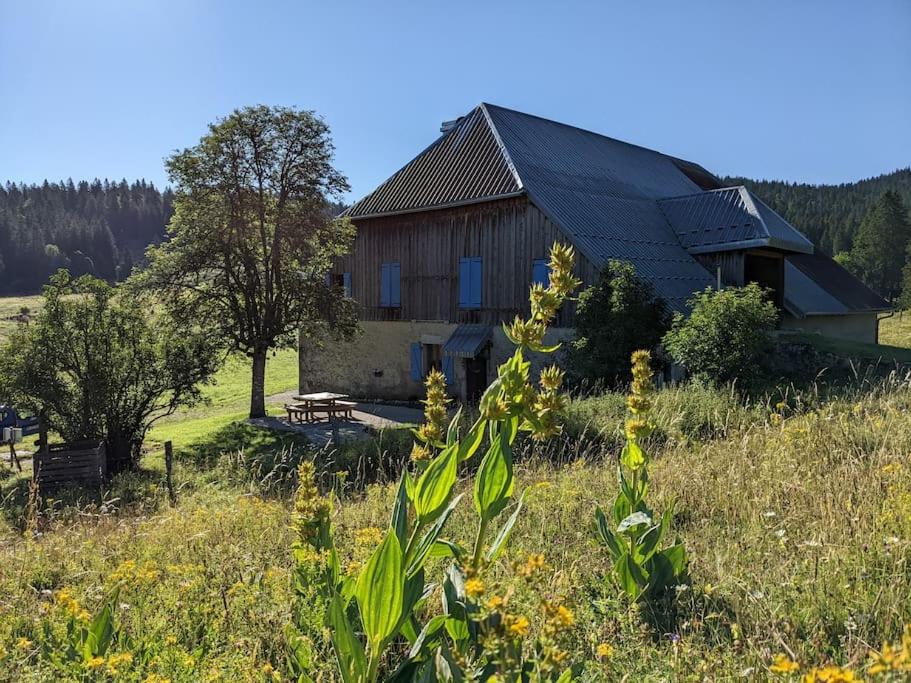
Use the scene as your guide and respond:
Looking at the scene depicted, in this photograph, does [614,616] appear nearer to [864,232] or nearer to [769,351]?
[769,351]

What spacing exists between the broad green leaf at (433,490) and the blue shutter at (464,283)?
1893cm

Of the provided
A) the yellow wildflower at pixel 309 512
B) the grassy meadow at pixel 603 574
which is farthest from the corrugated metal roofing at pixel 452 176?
the yellow wildflower at pixel 309 512

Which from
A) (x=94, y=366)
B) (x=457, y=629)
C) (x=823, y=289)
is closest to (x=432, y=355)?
(x=94, y=366)

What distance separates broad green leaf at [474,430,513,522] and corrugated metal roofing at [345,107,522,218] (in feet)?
57.6

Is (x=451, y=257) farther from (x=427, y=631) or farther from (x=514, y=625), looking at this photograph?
(x=514, y=625)

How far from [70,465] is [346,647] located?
15305mm

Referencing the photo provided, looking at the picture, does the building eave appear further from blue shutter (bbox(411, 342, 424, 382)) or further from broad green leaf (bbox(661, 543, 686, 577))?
broad green leaf (bbox(661, 543, 686, 577))

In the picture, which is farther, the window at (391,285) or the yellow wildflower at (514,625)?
the window at (391,285)

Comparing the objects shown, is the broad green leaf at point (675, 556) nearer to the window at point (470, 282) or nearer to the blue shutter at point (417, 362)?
the window at point (470, 282)

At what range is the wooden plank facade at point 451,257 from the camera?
1912 cm

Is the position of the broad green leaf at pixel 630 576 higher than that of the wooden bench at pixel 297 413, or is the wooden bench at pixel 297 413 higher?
the broad green leaf at pixel 630 576

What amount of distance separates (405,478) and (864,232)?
8806 cm

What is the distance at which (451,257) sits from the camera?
70.5 feet

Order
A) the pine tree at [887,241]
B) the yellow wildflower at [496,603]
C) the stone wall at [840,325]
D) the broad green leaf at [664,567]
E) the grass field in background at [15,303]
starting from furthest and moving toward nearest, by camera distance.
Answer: the grass field in background at [15,303], the pine tree at [887,241], the stone wall at [840,325], the broad green leaf at [664,567], the yellow wildflower at [496,603]
